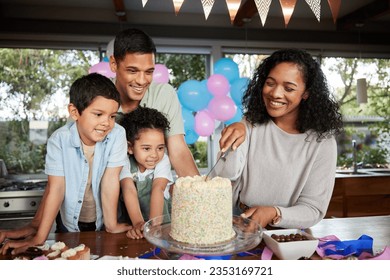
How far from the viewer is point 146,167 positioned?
3.98 ft

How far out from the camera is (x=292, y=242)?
83 centimetres

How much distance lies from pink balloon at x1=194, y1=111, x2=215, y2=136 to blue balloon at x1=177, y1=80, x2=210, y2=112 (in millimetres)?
43

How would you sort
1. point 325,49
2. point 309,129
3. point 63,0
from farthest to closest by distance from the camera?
1. point 63,0
2. point 325,49
3. point 309,129

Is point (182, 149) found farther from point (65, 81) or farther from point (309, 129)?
point (65, 81)

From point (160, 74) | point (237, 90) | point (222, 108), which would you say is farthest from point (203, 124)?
point (160, 74)

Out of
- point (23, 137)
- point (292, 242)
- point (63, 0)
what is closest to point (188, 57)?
point (63, 0)

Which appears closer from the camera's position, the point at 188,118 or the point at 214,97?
the point at 188,118

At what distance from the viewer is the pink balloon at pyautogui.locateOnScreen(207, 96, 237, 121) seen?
213 centimetres

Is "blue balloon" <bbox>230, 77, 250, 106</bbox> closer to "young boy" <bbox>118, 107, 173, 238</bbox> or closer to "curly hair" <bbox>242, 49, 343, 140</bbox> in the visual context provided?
"curly hair" <bbox>242, 49, 343, 140</bbox>

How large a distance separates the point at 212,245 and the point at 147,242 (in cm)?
25

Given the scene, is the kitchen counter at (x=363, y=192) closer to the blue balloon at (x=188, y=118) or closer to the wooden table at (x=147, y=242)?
the wooden table at (x=147, y=242)

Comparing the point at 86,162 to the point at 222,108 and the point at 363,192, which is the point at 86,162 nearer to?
the point at 222,108

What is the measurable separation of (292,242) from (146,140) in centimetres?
56

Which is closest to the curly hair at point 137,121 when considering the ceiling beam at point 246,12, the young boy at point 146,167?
the young boy at point 146,167
